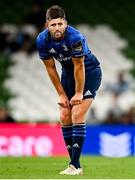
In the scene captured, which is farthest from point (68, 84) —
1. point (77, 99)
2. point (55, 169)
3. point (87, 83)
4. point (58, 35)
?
point (55, 169)

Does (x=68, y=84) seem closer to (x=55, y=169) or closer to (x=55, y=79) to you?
(x=55, y=79)

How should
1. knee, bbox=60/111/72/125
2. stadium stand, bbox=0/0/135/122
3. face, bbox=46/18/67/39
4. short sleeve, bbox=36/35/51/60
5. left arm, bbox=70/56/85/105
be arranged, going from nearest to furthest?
face, bbox=46/18/67/39 → left arm, bbox=70/56/85/105 → short sleeve, bbox=36/35/51/60 → knee, bbox=60/111/72/125 → stadium stand, bbox=0/0/135/122

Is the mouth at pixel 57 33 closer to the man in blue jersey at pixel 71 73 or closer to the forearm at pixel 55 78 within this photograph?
the man in blue jersey at pixel 71 73

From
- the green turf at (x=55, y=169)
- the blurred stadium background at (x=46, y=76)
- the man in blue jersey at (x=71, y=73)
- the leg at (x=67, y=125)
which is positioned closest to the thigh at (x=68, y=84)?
the man in blue jersey at (x=71, y=73)

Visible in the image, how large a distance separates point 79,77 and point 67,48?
15.8 inches

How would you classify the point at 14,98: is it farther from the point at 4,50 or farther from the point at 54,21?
the point at 54,21

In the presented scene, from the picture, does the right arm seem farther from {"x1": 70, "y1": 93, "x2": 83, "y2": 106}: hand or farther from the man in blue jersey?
{"x1": 70, "y1": 93, "x2": 83, "y2": 106}: hand

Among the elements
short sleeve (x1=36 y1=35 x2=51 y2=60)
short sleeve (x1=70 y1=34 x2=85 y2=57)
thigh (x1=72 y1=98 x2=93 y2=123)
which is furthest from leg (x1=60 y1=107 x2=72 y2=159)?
short sleeve (x1=70 y1=34 x2=85 y2=57)

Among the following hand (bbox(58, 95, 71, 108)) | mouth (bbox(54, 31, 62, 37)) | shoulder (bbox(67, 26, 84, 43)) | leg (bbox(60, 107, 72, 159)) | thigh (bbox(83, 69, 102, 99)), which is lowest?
leg (bbox(60, 107, 72, 159))

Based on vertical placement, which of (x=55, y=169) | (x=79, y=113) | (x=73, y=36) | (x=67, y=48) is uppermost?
(x=73, y=36)

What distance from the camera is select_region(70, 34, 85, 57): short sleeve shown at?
967 cm

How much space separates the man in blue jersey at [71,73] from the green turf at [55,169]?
37 centimetres

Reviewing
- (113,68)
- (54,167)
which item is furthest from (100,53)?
(54,167)

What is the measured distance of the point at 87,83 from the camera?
1016 cm
